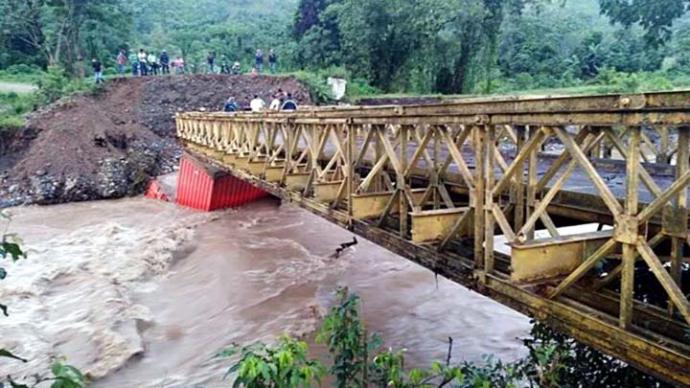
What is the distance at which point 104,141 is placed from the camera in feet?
81.2

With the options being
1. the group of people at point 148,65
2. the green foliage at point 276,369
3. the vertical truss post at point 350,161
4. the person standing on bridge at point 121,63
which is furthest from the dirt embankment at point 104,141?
the green foliage at point 276,369

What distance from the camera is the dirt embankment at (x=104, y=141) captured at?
22406 millimetres

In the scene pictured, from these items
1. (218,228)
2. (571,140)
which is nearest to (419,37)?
(218,228)

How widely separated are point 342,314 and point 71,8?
118ft

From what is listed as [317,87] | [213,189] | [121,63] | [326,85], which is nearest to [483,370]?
[213,189]

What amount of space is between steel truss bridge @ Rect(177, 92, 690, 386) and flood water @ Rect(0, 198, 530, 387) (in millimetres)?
2727

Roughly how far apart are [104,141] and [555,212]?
23221 millimetres

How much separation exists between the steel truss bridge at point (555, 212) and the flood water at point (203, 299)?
107 inches

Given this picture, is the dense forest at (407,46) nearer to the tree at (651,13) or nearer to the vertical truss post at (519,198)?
the tree at (651,13)

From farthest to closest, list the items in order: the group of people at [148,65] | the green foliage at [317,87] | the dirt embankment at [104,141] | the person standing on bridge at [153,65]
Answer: the person standing on bridge at [153,65] → the group of people at [148,65] → the green foliage at [317,87] → the dirt embankment at [104,141]

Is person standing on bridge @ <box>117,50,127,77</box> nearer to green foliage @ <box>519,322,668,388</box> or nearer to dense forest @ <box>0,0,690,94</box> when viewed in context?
dense forest @ <box>0,0,690,94</box>

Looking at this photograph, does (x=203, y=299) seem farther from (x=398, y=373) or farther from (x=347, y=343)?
(x=398, y=373)

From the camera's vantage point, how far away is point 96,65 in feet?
98.3

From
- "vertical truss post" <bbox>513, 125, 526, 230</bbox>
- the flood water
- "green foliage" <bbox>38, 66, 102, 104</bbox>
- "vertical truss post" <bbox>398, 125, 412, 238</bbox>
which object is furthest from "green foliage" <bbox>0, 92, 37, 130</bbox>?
"vertical truss post" <bbox>513, 125, 526, 230</bbox>
